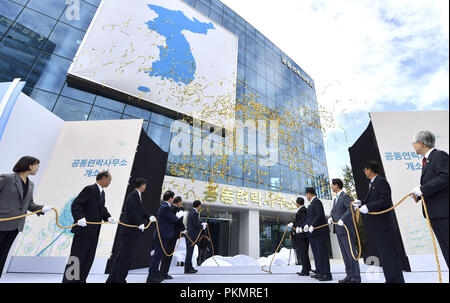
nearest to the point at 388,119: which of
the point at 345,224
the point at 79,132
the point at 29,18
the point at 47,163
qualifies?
the point at 345,224

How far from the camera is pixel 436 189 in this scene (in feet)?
6.81

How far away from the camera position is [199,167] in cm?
1145

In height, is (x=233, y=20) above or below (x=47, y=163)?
above

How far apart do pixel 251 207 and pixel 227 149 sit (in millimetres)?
3656

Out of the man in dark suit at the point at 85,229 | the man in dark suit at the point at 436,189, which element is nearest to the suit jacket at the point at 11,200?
the man in dark suit at the point at 85,229

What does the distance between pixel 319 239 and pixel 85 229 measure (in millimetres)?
4075

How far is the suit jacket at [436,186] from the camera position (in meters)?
2.07

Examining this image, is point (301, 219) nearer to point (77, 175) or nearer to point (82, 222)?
point (82, 222)

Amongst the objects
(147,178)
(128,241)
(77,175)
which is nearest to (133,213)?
(128,241)

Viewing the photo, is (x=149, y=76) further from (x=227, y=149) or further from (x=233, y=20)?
(x=233, y=20)

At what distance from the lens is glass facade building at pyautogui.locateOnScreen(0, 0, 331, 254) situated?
30.0ft

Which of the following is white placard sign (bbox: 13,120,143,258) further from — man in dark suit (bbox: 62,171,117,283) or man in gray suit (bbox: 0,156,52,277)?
man in dark suit (bbox: 62,171,117,283)

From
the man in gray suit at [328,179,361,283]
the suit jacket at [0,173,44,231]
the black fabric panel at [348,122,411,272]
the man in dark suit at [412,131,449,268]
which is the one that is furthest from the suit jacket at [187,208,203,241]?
the black fabric panel at [348,122,411,272]

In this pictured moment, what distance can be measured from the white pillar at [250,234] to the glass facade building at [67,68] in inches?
70.1
